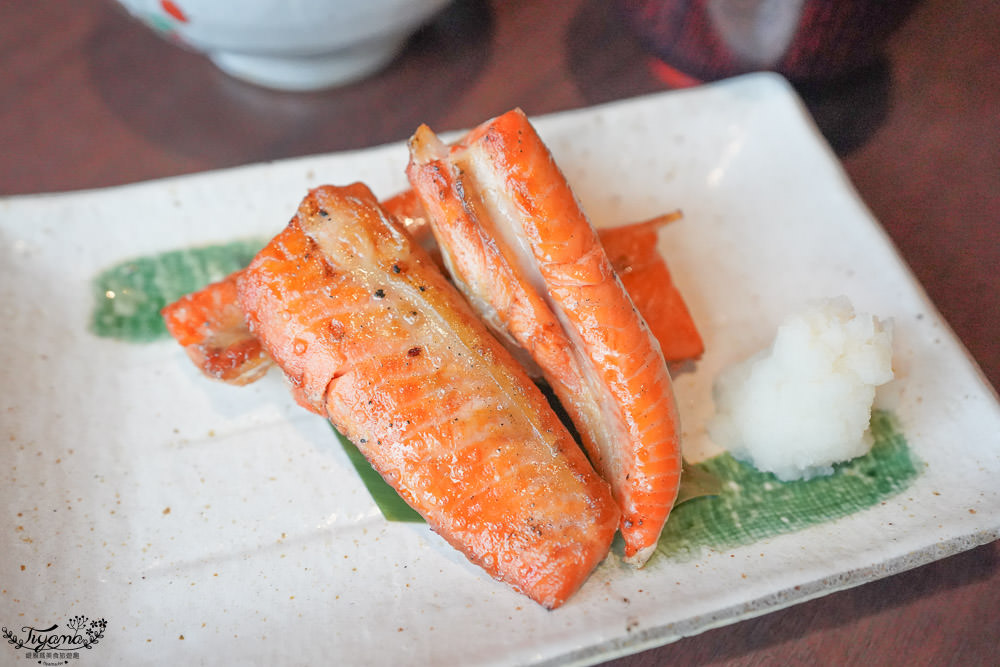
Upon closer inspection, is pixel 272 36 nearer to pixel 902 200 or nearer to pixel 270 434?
pixel 270 434

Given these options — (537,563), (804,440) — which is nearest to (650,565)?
(537,563)

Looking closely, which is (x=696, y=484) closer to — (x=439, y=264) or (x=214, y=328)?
(x=439, y=264)

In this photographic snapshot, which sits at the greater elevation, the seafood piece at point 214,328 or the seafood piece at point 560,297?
the seafood piece at point 560,297

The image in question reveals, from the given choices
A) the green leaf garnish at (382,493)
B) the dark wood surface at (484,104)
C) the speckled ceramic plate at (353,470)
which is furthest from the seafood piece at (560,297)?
the dark wood surface at (484,104)

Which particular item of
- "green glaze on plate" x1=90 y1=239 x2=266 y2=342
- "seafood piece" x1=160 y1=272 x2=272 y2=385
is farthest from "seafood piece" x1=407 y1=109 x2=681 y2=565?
"green glaze on plate" x1=90 y1=239 x2=266 y2=342

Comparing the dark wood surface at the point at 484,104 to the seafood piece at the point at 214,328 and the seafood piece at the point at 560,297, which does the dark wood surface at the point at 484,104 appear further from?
the seafood piece at the point at 560,297

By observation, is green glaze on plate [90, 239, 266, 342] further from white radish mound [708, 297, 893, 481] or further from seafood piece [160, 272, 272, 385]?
white radish mound [708, 297, 893, 481]
